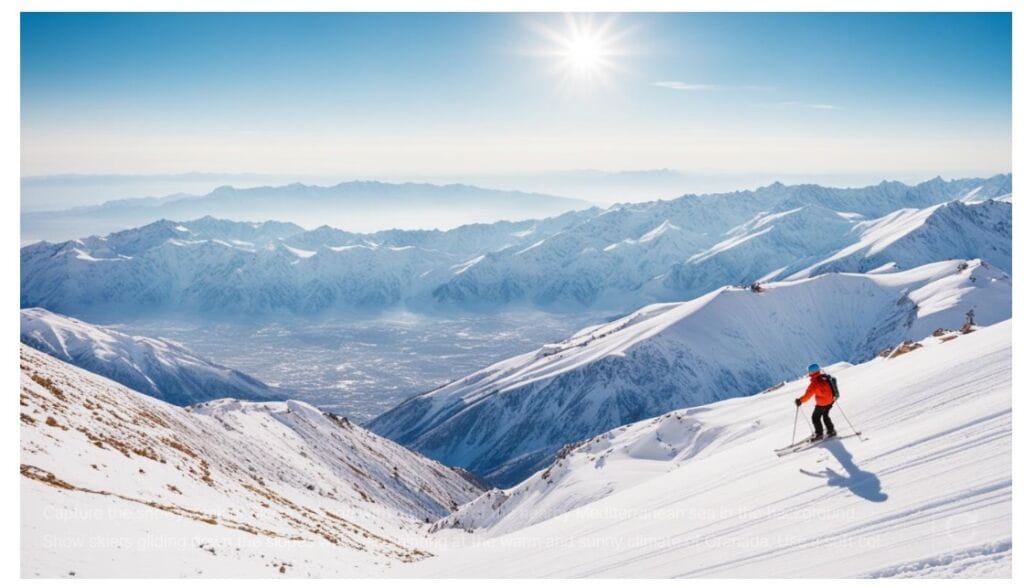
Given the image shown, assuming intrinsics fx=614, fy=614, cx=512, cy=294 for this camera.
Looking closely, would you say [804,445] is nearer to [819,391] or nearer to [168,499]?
[819,391]

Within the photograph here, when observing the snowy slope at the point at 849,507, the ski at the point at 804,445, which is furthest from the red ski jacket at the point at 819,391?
the snowy slope at the point at 849,507

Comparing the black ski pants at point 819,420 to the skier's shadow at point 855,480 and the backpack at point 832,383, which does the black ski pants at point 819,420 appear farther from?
the skier's shadow at point 855,480

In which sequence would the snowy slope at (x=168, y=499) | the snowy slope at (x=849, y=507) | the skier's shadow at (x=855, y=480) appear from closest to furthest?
the snowy slope at (x=849, y=507) < the skier's shadow at (x=855, y=480) < the snowy slope at (x=168, y=499)

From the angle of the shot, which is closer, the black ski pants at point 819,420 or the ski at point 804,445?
the ski at point 804,445

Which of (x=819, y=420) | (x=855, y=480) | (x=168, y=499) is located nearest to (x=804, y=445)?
(x=819, y=420)

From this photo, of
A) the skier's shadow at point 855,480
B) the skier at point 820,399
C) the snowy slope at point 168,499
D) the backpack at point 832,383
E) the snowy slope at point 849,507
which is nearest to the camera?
the snowy slope at point 849,507

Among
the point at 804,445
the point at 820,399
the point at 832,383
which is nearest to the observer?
the point at 832,383

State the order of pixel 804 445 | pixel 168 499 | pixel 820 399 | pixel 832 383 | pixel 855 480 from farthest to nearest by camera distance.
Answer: pixel 168 499, pixel 804 445, pixel 820 399, pixel 832 383, pixel 855 480
